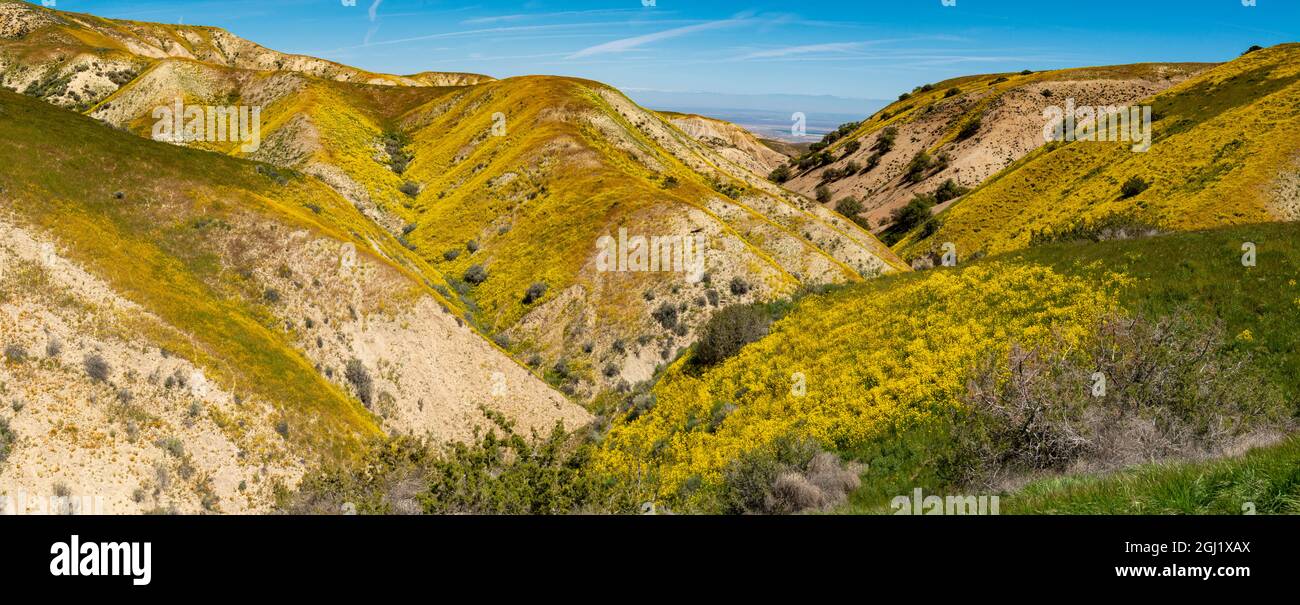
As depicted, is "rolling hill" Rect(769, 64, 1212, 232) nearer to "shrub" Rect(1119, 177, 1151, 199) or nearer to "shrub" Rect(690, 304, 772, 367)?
"shrub" Rect(1119, 177, 1151, 199)

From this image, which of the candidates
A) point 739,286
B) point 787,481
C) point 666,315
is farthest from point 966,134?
point 787,481

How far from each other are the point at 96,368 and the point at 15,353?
7.13 feet

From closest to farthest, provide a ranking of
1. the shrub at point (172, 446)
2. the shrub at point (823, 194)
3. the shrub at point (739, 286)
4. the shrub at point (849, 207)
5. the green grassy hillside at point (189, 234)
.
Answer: the shrub at point (172, 446)
the green grassy hillside at point (189, 234)
the shrub at point (739, 286)
the shrub at point (849, 207)
the shrub at point (823, 194)

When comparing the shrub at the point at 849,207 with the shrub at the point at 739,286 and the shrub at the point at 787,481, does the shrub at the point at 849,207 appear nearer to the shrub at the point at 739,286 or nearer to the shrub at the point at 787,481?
the shrub at the point at 739,286

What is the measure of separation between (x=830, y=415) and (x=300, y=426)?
761 inches

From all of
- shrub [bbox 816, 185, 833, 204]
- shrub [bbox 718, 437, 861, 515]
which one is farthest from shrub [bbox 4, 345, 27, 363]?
shrub [bbox 816, 185, 833, 204]

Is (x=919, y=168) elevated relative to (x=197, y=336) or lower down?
elevated

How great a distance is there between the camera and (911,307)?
971 inches

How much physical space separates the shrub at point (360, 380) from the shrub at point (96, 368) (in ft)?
32.7

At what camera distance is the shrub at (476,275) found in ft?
182

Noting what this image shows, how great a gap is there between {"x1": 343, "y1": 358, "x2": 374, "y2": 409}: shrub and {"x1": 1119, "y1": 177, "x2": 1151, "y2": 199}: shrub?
62.6 m

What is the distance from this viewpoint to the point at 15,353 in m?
22.2

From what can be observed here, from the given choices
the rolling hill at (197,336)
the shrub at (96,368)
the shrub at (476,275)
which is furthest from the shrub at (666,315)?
the shrub at (96,368)

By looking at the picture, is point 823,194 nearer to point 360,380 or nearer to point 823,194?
point 823,194
